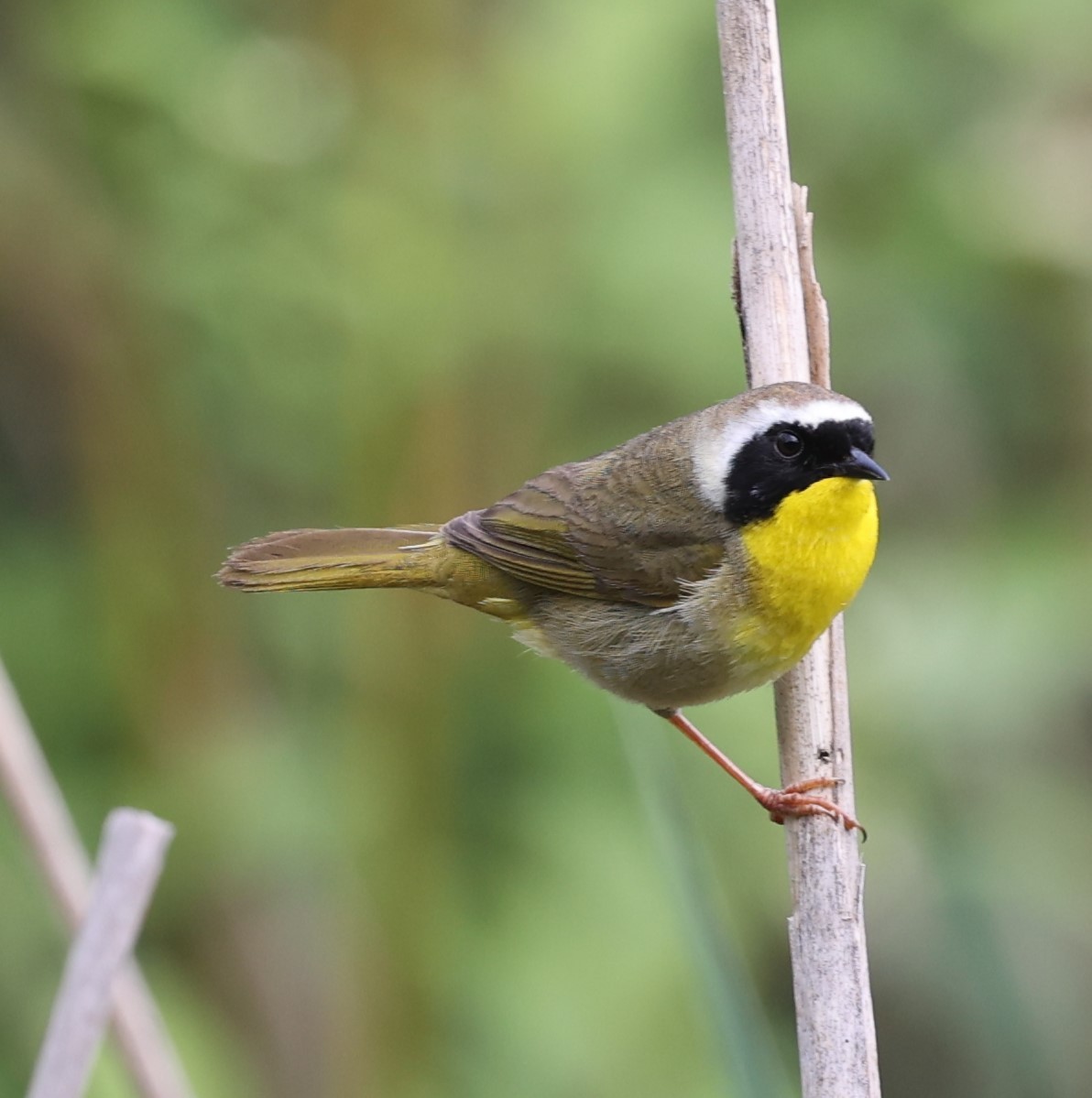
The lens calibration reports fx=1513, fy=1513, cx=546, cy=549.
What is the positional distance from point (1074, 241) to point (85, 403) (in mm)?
2630

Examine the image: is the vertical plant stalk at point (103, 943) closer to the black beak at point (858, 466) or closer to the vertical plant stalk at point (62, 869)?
the vertical plant stalk at point (62, 869)

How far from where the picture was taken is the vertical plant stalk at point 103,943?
7.77 feet

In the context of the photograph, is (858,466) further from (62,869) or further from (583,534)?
(62,869)

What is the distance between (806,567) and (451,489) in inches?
50.6

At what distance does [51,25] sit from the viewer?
371 cm

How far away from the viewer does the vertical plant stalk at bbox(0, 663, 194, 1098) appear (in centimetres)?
270

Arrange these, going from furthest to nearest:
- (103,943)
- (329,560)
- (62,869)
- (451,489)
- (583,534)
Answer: (451,489) < (583,534) < (329,560) < (62,869) < (103,943)

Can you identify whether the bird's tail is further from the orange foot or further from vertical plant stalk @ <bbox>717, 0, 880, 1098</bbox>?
the orange foot

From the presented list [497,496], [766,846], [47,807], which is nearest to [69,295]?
[497,496]

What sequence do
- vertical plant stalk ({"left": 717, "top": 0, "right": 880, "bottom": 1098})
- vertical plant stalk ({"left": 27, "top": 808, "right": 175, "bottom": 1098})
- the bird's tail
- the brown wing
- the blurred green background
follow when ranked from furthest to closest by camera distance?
the blurred green background < the brown wing < the bird's tail < vertical plant stalk ({"left": 27, "top": 808, "right": 175, "bottom": 1098}) < vertical plant stalk ({"left": 717, "top": 0, "right": 880, "bottom": 1098})

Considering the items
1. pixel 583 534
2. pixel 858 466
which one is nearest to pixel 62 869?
pixel 583 534

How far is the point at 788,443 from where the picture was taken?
2.72m

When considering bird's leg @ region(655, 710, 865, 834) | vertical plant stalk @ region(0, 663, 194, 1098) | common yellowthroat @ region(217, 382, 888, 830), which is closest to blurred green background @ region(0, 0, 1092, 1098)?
common yellowthroat @ region(217, 382, 888, 830)

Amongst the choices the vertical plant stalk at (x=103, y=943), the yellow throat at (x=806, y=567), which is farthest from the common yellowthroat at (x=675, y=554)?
the vertical plant stalk at (x=103, y=943)
